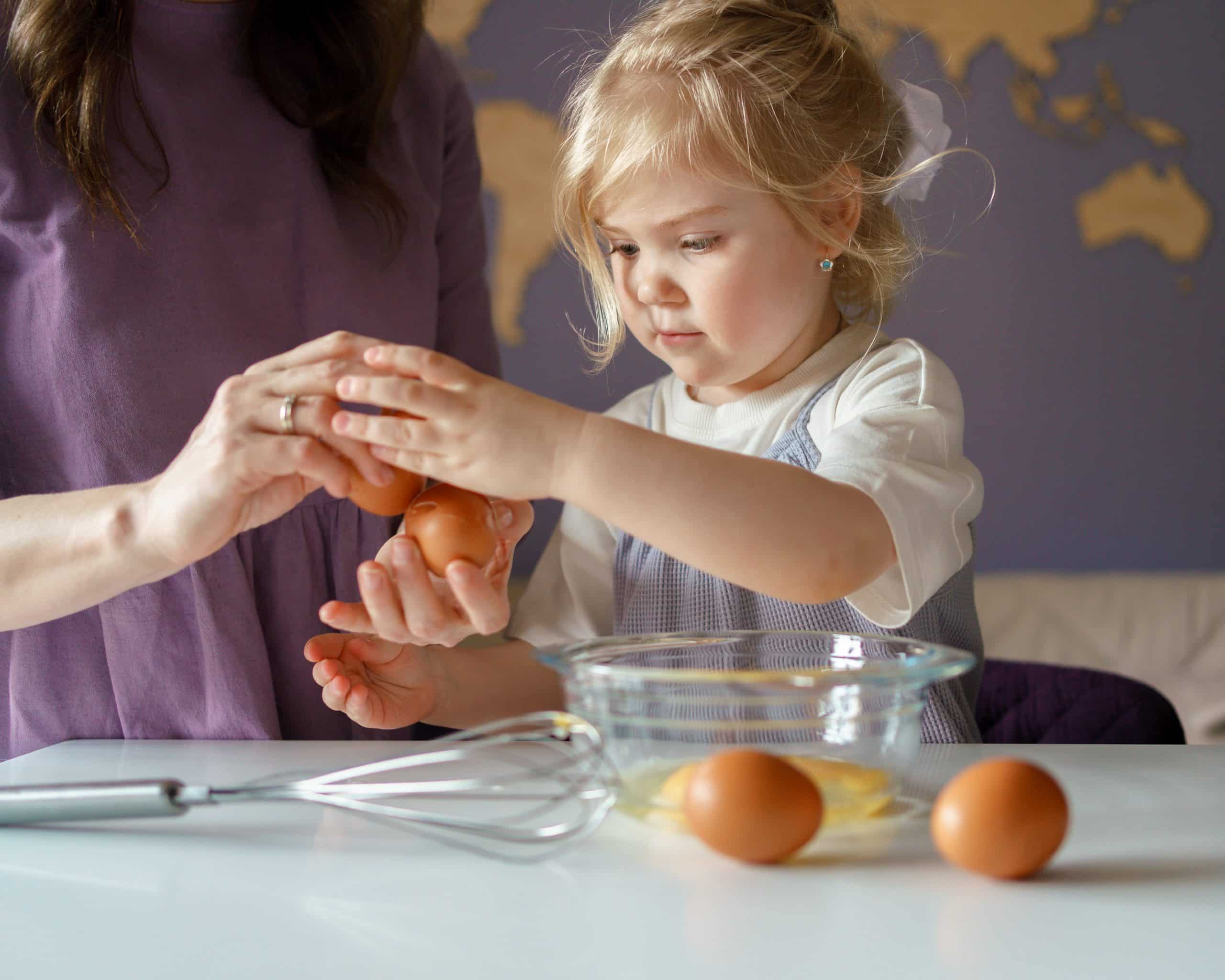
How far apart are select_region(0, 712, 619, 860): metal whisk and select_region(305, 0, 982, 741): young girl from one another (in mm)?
136

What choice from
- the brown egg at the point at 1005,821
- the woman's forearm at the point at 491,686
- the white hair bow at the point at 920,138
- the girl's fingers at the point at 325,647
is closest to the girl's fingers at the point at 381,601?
the girl's fingers at the point at 325,647

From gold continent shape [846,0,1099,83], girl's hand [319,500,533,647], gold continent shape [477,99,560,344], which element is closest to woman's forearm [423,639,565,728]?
girl's hand [319,500,533,647]

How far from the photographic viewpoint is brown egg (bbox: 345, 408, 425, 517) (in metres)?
0.77

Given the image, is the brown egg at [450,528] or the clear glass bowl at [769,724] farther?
the brown egg at [450,528]

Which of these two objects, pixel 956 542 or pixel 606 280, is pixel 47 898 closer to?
pixel 956 542

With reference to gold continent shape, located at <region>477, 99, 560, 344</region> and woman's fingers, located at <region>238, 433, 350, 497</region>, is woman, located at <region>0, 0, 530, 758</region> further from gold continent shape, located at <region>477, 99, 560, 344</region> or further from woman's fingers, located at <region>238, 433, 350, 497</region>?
gold continent shape, located at <region>477, 99, 560, 344</region>

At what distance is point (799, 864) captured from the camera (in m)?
0.55

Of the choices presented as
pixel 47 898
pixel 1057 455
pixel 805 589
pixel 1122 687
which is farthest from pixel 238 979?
pixel 1057 455

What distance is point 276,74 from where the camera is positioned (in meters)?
1.02

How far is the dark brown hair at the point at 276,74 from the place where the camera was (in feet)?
2.90

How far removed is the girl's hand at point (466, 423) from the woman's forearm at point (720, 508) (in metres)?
0.02

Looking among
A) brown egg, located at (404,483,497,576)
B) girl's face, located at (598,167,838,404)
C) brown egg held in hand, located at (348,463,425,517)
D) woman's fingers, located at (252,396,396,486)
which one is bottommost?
brown egg, located at (404,483,497,576)

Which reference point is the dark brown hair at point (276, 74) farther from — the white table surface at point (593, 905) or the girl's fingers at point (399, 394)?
the white table surface at point (593, 905)

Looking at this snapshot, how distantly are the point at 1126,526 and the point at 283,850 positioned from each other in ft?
8.66
